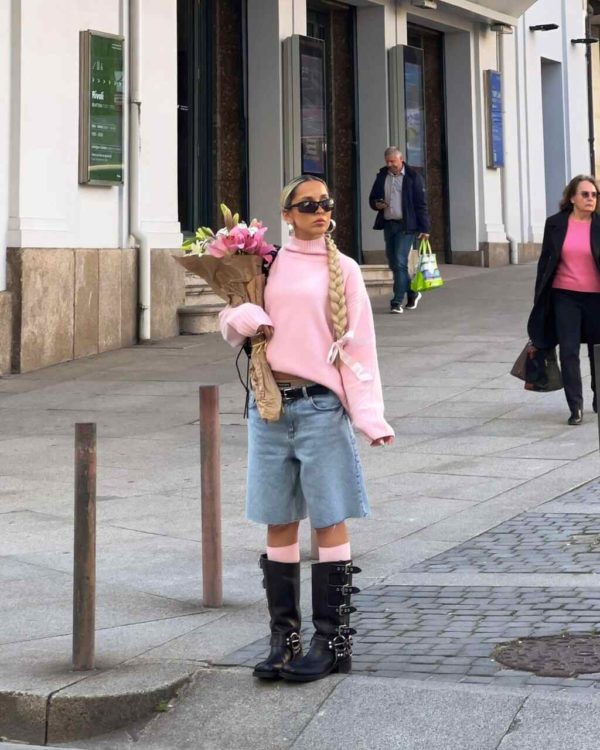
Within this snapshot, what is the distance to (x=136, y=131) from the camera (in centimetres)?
1534

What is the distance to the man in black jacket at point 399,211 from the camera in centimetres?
→ 1666

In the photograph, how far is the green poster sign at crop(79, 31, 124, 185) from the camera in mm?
14539

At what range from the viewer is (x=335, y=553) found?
5.04 meters

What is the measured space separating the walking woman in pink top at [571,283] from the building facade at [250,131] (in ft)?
18.1

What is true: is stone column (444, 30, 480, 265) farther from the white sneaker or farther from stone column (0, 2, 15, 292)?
stone column (0, 2, 15, 292)

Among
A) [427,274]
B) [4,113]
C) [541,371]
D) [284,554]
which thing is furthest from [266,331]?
[427,274]

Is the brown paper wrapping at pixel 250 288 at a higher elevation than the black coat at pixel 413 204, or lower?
lower

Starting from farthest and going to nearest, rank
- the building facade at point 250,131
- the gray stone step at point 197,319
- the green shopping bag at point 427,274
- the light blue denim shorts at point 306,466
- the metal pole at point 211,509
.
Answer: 1. the green shopping bag at point 427,274
2. the gray stone step at point 197,319
3. the building facade at point 250,131
4. the metal pole at point 211,509
5. the light blue denim shorts at point 306,466

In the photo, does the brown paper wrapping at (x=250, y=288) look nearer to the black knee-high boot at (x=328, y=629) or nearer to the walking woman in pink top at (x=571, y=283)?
the black knee-high boot at (x=328, y=629)

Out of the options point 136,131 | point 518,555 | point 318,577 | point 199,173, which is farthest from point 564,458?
point 199,173

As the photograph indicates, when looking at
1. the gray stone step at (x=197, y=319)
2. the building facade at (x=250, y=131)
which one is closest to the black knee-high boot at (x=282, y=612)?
the building facade at (x=250, y=131)

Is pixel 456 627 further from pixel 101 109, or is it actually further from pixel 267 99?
pixel 267 99

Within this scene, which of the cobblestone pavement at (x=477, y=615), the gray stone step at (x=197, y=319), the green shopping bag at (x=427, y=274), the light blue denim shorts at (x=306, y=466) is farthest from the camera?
the green shopping bag at (x=427, y=274)

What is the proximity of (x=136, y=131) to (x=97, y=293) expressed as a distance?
2.01 metres
